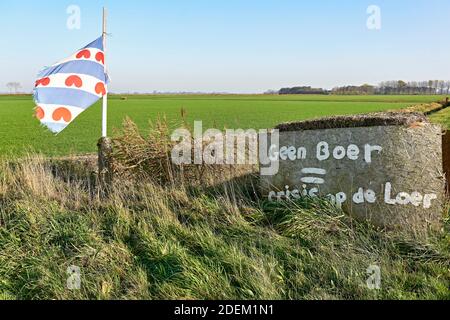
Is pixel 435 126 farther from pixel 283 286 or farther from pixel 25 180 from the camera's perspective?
pixel 25 180

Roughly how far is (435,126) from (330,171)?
1.46 metres

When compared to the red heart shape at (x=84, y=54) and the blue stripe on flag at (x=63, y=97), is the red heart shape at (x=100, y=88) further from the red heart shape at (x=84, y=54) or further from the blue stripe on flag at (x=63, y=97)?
the red heart shape at (x=84, y=54)

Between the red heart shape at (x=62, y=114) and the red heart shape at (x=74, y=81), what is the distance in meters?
0.48

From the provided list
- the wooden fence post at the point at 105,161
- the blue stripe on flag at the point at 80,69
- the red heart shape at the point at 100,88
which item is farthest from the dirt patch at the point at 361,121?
the blue stripe on flag at the point at 80,69

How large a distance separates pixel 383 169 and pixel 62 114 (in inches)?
219

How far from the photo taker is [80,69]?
6.94 metres

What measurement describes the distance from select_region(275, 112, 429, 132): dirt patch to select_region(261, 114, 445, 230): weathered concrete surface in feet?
0.04

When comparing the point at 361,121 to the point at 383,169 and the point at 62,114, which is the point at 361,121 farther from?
the point at 62,114

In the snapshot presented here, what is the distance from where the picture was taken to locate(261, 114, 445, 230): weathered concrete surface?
176 inches

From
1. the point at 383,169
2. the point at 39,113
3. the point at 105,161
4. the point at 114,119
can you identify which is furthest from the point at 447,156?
the point at 114,119

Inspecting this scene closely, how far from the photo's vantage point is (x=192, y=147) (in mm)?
6941

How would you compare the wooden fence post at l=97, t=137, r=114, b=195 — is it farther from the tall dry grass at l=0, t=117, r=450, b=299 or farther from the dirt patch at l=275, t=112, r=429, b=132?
the dirt patch at l=275, t=112, r=429, b=132

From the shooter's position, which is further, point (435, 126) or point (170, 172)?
point (170, 172)
